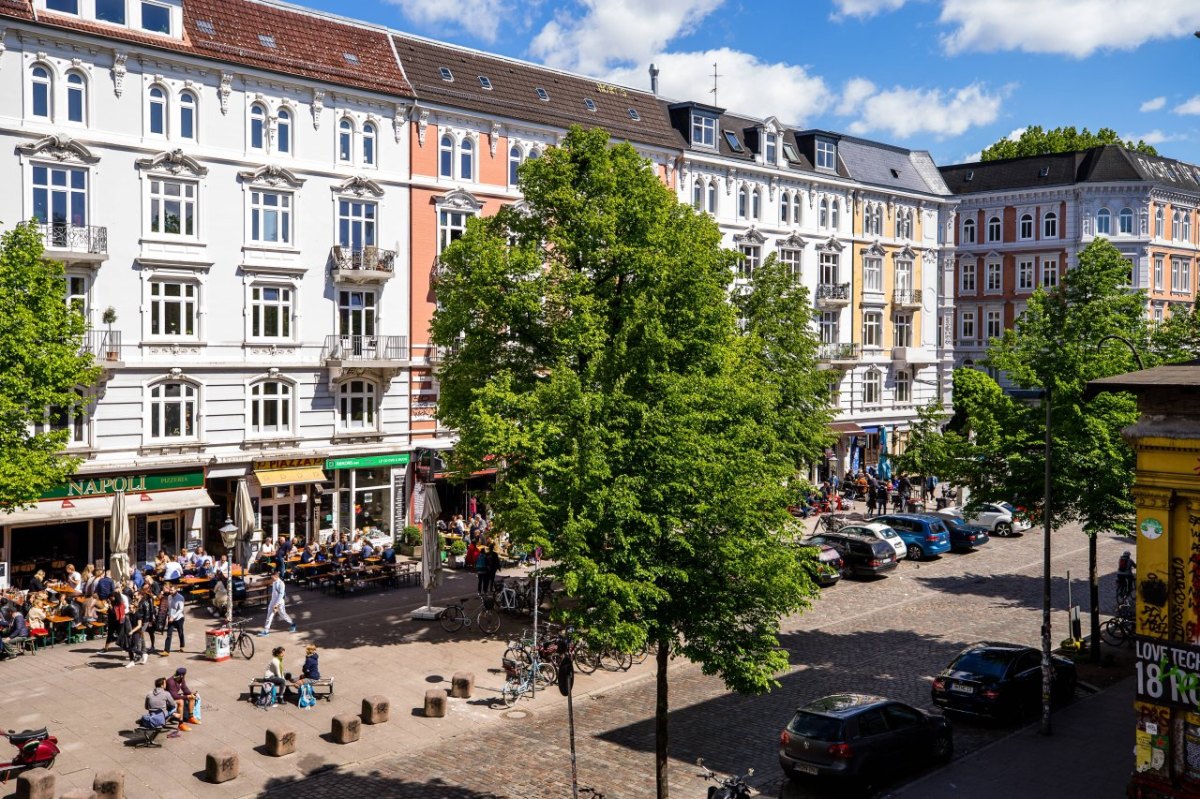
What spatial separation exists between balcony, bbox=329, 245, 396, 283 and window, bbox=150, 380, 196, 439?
647 cm

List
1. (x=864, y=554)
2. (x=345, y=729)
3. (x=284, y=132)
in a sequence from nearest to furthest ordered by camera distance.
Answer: (x=345, y=729), (x=864, y=554), (x=284, y=132)

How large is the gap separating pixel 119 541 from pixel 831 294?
37921 millimetres

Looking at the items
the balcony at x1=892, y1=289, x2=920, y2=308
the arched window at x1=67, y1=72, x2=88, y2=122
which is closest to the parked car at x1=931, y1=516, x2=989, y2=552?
the balcony at x1=892, y1=289, x2=920, y2=308

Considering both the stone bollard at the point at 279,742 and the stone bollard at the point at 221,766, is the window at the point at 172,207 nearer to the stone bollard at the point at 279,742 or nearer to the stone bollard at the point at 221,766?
the stone bollard at the point at 279,742

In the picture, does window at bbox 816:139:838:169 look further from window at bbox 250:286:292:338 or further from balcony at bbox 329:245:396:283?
window at bbox 250:286:292:338

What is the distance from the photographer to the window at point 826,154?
56594mm

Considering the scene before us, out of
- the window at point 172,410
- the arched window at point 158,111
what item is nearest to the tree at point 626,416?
the window at point 172,410

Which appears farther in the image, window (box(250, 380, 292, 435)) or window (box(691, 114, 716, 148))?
window (box(691, 114, 716, 148))

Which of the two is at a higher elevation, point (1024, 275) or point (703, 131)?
point (703, 131)

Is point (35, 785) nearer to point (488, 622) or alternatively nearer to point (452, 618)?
point (452, 618)

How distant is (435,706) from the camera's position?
20.9m

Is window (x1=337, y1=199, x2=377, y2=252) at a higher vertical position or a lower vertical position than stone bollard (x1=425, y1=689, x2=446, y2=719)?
higher

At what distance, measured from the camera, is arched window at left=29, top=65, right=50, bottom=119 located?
1196 inches

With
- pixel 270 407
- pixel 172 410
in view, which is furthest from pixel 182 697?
pixel 270 407
